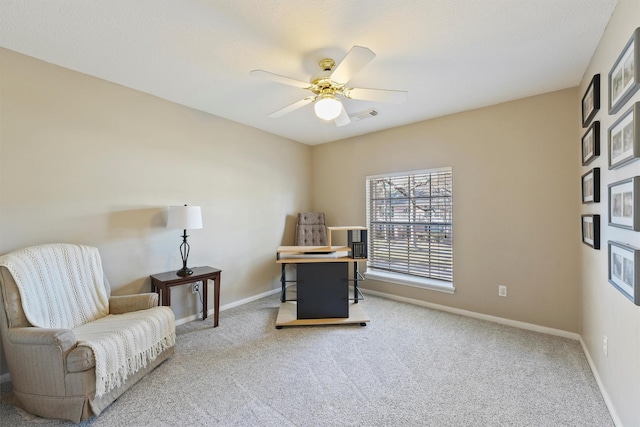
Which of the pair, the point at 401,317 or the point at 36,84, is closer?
the point at 36,84

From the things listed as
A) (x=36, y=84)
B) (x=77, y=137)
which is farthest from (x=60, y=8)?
(x=77, y=137)

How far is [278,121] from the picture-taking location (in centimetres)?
379

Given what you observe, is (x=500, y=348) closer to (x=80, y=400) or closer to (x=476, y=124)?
(x=476, y=124)

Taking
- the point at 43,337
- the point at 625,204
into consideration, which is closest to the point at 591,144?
the point at 625,204

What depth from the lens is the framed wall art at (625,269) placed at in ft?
4.40

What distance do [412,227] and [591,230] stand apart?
1984mm

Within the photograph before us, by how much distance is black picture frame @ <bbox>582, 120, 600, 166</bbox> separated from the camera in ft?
6.72

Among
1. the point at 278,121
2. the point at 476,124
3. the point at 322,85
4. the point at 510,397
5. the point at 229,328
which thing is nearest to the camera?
the point at 510,397

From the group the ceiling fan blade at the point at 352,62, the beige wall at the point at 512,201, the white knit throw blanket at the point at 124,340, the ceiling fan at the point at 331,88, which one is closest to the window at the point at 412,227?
the beige wall at the point at 512,201

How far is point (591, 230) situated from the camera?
85.4 inches

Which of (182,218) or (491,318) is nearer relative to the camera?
(182,218)

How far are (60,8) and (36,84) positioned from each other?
0.95 m

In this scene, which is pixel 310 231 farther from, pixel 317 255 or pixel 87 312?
pixel 87 312

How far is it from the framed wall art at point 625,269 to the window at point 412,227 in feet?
6.30
